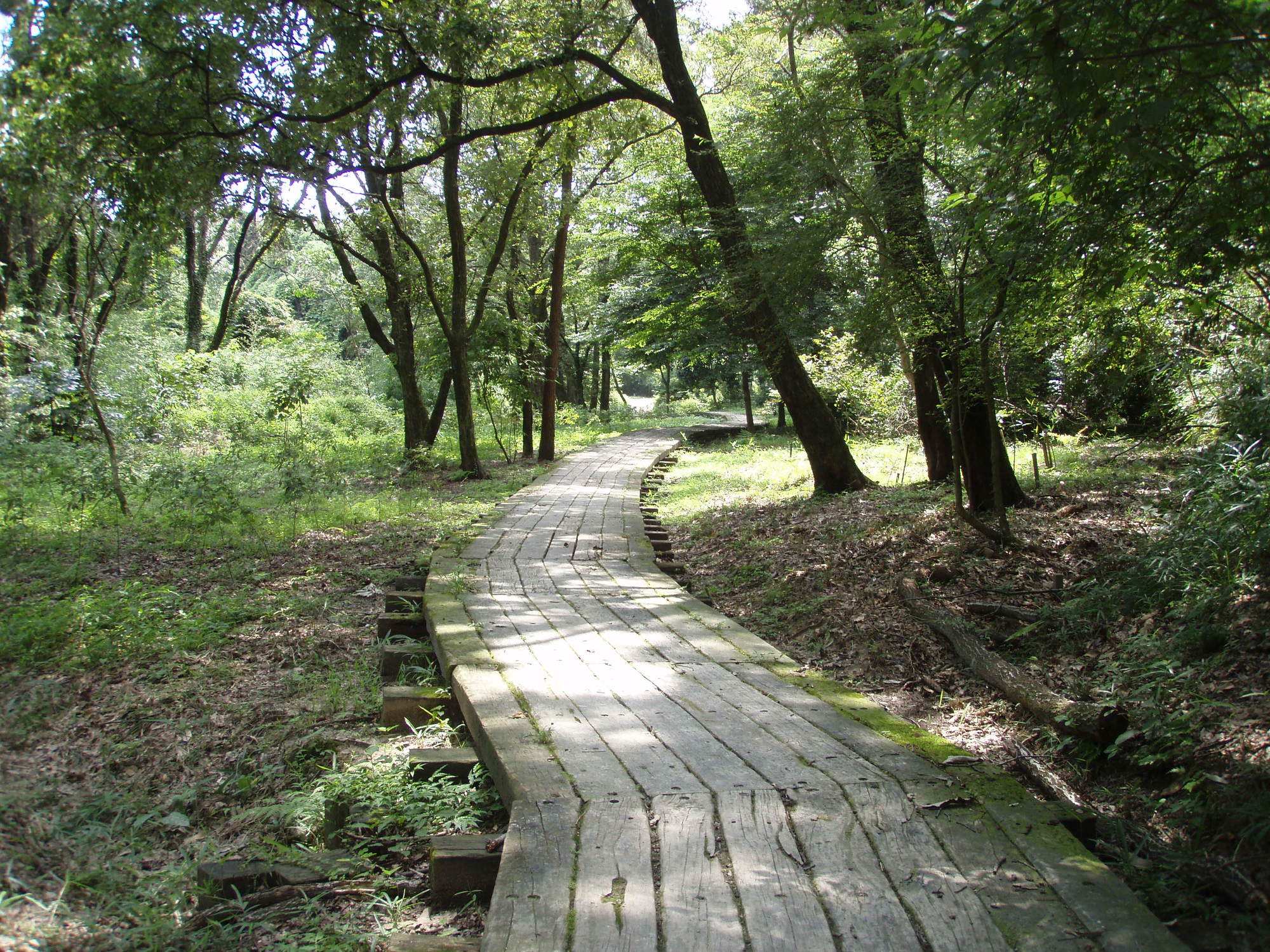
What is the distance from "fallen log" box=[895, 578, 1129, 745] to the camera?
3229 mm

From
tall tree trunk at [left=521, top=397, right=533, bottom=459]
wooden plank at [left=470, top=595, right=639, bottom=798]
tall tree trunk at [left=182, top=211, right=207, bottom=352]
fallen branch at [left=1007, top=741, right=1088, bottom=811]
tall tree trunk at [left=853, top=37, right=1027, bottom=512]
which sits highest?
tall tree trunk at [left=182, top=211, right=207, bottom=352]

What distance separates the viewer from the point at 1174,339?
7.38 metres

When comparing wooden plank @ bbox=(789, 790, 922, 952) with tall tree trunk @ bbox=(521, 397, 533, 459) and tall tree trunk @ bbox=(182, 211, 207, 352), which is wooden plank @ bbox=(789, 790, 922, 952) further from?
tall tree trunk @ bbox=(182, 211, 207, 352)

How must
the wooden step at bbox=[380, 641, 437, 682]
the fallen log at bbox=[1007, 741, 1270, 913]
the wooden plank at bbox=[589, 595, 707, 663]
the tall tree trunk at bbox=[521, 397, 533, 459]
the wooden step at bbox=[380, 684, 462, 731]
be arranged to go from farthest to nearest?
1. the tall tree trunk at bbox=[521, 397, 533, 459]
2. the wooden step at bbox=[380, 641, 437, 682]
3. the wooden plank at bbox=[589, 595, 707, 663]
4. the wooden step at bbox=[380, 684, 462, 731]
5. the fallen log at bbox=[1007, 741, 1270, 913]

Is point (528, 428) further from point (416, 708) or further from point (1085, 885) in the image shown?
point (1085, 885)

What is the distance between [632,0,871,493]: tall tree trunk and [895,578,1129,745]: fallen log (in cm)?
397

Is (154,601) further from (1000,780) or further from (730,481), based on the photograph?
(730,481)

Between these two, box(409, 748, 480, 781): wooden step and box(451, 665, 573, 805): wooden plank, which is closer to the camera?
box(451, 665, 573, 805): wooden plank

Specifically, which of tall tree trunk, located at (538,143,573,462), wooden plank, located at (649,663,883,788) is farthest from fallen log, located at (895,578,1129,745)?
tall tree trunk, located at (538,143,573,462)

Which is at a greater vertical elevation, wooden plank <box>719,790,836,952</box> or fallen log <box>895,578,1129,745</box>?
wooden plank <box>719,790,836,952</box>

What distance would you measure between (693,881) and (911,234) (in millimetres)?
5825

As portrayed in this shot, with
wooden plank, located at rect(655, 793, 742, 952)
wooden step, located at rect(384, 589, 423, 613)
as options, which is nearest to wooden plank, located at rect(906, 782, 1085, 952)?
wooden plank, located at rect(655, 793, 742, 952)

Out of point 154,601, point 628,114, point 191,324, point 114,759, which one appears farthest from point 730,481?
point 191,324

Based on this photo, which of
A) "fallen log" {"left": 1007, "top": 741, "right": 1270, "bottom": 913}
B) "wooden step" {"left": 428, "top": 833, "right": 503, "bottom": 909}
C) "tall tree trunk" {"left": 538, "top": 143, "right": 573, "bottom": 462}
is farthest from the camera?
"tall tree trunk" {"left": 538, "top": 143, "right": 573, "bottom": 462}
